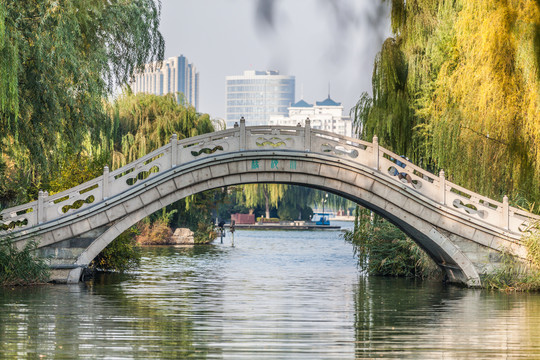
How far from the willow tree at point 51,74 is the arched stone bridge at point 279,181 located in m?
1.18

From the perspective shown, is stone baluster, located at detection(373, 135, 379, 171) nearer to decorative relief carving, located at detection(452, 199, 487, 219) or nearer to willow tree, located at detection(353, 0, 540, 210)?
willow tree, located at detection(353, 0, 540, 210)

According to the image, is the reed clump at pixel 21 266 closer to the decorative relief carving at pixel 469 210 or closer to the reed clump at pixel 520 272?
the decorative relief carving at pixel 469 210

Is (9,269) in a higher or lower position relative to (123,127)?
lower

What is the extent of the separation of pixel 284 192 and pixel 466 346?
46.4 m

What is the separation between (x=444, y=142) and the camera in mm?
18000

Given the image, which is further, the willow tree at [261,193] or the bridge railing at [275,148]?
the willow tree at [261,193]

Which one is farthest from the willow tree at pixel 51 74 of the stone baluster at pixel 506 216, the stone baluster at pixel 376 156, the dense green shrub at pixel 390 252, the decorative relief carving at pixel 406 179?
the stone baluster at pixel 506 216

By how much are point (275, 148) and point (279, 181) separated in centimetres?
76

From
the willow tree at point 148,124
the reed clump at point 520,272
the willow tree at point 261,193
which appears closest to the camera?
the reed clump at point 520,272

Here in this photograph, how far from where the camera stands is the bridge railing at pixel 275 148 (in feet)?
57.2

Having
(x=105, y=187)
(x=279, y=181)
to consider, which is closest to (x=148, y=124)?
(x=279, y=181)

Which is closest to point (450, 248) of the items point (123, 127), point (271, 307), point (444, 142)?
point (444, 142)

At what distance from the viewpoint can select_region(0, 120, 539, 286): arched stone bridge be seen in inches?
690

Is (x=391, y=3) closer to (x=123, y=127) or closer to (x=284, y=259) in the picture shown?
(x=284, y=259)
